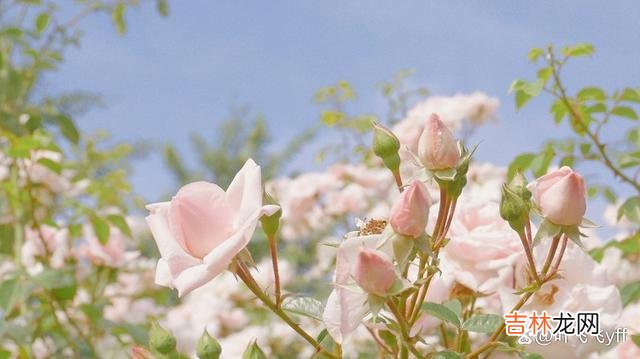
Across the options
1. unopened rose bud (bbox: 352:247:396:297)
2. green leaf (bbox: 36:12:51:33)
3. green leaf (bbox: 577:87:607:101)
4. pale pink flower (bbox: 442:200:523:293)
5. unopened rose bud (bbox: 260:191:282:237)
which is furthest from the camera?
green leaf (bbox: 36:12:51:33)

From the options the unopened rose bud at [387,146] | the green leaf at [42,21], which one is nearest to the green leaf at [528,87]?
the unopened rose bud at [387,146]

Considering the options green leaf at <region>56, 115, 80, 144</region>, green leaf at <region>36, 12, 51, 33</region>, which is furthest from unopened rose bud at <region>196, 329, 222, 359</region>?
green leaf at <region>36, 12, 51, 33</region>

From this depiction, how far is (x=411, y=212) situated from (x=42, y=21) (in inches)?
71.3

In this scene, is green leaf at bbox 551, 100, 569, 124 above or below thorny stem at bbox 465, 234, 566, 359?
below

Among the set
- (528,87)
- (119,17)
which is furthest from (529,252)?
(119,17)

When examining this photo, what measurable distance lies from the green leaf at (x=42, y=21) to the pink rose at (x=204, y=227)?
1.66 meters

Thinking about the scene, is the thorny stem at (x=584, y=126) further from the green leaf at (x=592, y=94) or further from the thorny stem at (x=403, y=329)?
the thorny stem at (x=403, y=329)

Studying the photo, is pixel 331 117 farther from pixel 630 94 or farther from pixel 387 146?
pixel 387 146

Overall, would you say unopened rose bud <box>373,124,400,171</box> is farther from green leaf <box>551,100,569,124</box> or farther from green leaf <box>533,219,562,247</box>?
green leaf <box>551,100,569,124</box>

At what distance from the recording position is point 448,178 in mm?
776

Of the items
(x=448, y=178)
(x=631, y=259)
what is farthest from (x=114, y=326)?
(x=631, y=259)

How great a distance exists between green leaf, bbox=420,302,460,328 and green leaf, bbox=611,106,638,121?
2.83 feet

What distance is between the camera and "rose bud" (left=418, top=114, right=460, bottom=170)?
0.78 metres

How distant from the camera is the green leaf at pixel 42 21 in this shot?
7.52ft
